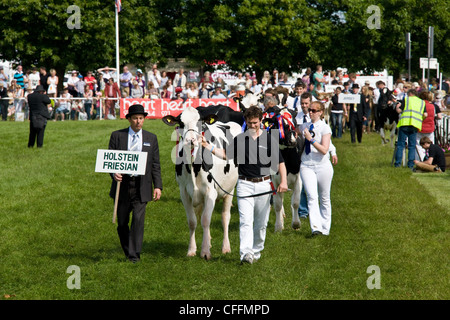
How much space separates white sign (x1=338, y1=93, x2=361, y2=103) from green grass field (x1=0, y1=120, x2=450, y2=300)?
7.73 meters

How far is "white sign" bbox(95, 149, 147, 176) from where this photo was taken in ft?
32.3

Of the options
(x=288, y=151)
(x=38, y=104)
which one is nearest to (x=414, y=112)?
(x=288, y=151)

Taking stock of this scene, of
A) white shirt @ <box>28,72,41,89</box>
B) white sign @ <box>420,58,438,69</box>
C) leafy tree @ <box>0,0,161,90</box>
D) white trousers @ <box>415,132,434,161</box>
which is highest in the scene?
leafy tree @ <box>0,0,161,90</box>

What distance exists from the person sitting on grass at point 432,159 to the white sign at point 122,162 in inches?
455

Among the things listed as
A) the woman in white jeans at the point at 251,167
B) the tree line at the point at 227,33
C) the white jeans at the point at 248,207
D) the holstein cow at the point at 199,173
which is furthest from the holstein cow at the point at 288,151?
the tree line at the point at 227,33

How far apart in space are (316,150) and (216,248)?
8.07 feet

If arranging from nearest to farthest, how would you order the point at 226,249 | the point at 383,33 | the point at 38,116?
the point at 226,249, the point at 38,116, the point at 383,33

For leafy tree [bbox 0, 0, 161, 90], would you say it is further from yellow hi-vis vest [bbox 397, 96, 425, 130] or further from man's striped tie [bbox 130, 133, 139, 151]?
man's striped tie [bbox 130, 133, 139, 151]

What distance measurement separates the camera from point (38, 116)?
74.0ft

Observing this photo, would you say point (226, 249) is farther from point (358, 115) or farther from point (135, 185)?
point (358, 115)

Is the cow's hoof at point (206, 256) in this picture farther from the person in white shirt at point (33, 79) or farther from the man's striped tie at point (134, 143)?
the person in white shirt at point (33, 79)

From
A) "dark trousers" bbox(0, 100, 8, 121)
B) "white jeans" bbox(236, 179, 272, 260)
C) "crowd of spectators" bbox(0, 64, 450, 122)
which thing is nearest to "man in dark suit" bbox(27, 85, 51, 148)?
"crowd of spectators" bbox(0, 64, 450, 122)

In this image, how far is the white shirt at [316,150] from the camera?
11.8 metres
